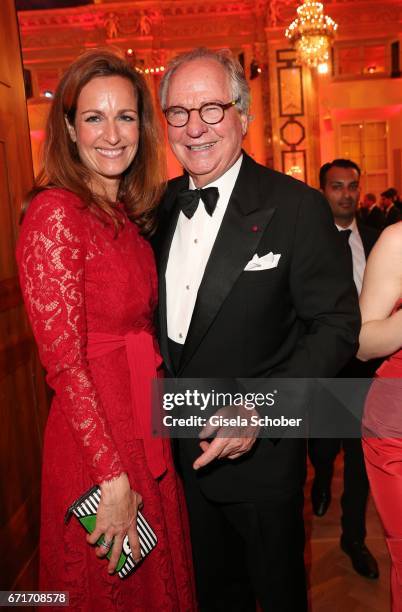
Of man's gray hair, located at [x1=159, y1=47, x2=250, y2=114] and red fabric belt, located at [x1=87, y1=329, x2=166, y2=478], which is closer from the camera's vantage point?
red fabric belt, located at [x1=87, y1=329, x2=166, y2=478]

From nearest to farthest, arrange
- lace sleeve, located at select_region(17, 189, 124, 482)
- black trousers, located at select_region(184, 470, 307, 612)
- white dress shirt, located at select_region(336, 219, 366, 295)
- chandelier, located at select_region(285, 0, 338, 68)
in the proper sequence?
lace sleeve, located at select_region(17, 189, 124, 482) → black trousers, located at select_region(184, 470, 307, 612) → white dress shirt, located at select_region(336, 219, 366, 295) → chandelier, located at select_region(285, 0, 338, 68)

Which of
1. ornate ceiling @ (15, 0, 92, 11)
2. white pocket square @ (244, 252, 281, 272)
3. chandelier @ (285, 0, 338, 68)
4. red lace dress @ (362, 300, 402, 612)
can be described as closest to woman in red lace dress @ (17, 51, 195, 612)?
white pocket square @ (244, 252, 281, 272)

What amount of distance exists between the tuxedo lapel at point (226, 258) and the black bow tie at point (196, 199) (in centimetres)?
10

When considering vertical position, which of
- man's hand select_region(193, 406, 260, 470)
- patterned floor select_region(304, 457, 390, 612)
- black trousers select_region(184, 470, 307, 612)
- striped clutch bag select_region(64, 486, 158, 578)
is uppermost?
man's hand select_region(193, 406, 260, 470)

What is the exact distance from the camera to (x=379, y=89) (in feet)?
38.6

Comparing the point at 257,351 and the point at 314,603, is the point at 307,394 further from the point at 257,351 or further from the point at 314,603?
the point at 314,603

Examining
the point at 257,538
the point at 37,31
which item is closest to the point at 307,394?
the point at 257,538

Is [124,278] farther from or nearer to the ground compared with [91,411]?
farther from the ground

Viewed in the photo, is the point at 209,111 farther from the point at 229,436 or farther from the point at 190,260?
the point at 229,436

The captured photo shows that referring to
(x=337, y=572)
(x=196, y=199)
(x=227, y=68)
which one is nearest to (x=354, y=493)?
(x=337, y=572)

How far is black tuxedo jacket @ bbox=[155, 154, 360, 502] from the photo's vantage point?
4.97ft

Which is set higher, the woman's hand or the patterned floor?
the woman's hand

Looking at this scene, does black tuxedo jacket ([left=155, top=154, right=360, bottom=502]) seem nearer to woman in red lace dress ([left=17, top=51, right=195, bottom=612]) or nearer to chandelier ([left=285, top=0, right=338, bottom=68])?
woman in red lace dress ([left=17, top=51, right=195, bottom=612])

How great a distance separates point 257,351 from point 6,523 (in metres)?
1.43
